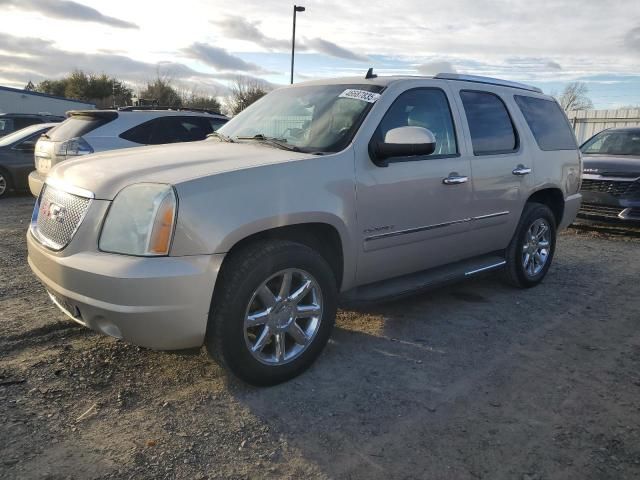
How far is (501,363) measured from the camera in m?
3.67

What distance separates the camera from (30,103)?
37875 mm

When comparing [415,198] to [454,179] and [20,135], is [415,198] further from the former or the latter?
[20,135]

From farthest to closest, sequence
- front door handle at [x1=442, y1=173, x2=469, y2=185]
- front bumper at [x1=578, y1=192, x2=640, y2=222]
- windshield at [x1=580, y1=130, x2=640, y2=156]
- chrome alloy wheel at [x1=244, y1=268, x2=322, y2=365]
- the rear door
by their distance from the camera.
Result: windshield at [x1=580, y1=130, x2=640, y2=156] → front bumper at [x1=578, y1=192, x2=640, y2=222] → the rear door → front door handle at [x1=442, y1=173, x2=469, y2=185] → chrome alloy wheel at [x1=244, y1=268, x2=322, y2=365]

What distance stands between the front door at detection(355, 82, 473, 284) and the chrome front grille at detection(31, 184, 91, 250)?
1.67 meters

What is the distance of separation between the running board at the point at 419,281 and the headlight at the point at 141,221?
1406 mm

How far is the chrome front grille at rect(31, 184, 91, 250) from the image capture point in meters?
2.99

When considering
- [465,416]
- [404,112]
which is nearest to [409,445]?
[465,416]

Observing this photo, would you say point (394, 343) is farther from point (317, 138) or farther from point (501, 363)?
point (317, 138)

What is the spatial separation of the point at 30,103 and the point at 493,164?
40.8 metres

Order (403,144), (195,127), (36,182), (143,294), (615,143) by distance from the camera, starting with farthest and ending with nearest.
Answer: (615,143) < (195,127) < (36,182) < (403,144) < (143,294)

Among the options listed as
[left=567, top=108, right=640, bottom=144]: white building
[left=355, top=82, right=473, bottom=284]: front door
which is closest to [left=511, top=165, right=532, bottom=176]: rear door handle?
[left=355, top=82, right=473, bottom=284]: front door

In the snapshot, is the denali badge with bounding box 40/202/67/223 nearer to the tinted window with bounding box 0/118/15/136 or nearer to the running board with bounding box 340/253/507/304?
the running board with bounding box 340/253/507/304

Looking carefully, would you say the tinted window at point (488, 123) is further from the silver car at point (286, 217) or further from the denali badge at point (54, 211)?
the denali badge at point (54, 211)

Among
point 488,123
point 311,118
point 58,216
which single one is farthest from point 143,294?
point 488,123
